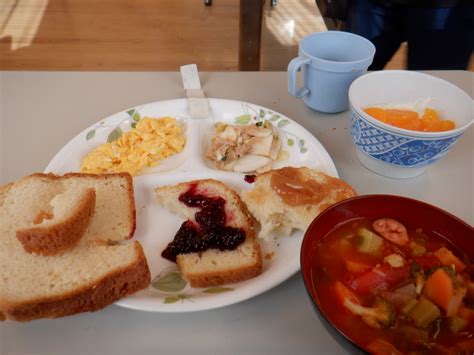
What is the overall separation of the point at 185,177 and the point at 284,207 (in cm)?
40

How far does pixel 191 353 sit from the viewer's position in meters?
1.00

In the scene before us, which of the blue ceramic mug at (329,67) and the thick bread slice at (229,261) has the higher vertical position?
the blue ceramic mug at (329,67)

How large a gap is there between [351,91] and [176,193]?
67cm

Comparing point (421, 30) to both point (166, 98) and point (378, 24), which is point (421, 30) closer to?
point (378, 24)

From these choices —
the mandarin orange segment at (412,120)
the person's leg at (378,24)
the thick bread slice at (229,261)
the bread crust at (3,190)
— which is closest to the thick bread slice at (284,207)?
the thick bread slice at (229,261)

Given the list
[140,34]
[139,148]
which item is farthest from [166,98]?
[140,34]

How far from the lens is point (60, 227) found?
1.06 m

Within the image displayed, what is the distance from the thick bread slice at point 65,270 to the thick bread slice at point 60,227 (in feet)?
0.09

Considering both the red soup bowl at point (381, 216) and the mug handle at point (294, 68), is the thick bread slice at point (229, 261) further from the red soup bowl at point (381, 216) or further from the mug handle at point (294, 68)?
the mug handle at point (294, 68)

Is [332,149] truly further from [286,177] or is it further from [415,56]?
[415,56]

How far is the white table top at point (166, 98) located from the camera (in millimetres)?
1021

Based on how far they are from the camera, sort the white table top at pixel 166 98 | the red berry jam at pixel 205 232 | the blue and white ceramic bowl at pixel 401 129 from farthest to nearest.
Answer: the blue and white ceramic bowl at pixel 401 129
the red berry jam at pixel 205 232
the white table top at pixel 166 98

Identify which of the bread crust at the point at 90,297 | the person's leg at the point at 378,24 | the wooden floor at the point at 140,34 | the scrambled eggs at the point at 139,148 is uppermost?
the person's leg at the point at 378,24

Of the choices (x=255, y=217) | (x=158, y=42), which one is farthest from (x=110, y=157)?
(x=158, y=42)
